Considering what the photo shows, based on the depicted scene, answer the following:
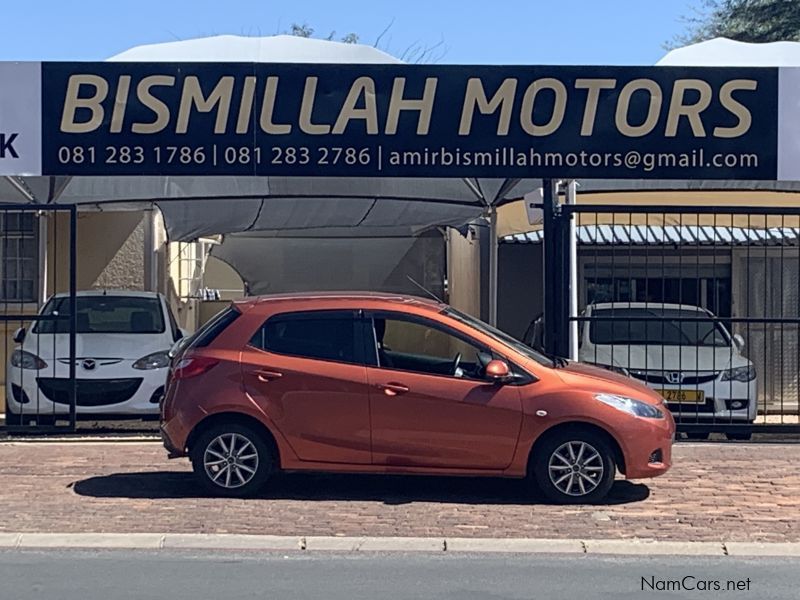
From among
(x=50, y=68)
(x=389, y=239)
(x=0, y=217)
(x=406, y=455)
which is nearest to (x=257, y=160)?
(x=50, y=68)

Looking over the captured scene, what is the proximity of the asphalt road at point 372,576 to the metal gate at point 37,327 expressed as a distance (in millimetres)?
4523

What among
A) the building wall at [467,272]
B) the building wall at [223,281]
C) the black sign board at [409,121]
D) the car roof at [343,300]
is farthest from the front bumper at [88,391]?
the building wall at [223,281]

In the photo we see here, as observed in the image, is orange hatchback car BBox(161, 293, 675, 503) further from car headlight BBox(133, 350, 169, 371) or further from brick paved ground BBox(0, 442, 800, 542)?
car headlight BBox(133, 350, 169, 371)

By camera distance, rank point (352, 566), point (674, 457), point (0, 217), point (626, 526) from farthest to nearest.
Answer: point (0, 217), point (674, 457), point (626, 526), point (352, 566)

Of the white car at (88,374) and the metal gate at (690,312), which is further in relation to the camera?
the white car at (88,374)

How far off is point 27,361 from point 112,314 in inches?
64.3

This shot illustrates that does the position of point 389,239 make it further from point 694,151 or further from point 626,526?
point 626,526

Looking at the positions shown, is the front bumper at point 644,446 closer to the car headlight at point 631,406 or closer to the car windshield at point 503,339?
the car headlight at point 631,406

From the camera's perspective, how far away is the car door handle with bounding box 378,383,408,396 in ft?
28.8

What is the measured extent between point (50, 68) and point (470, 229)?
25.8ft

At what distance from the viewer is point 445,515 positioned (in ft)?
28.0

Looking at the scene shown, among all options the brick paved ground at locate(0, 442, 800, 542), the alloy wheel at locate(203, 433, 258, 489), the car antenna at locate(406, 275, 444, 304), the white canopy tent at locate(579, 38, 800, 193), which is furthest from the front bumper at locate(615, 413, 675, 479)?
the car antenna at locate(406, 275, 444, 304)

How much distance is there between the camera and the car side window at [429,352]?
8891mm

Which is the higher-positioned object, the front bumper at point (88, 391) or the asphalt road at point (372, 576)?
the front bumper at point (88, 391)
